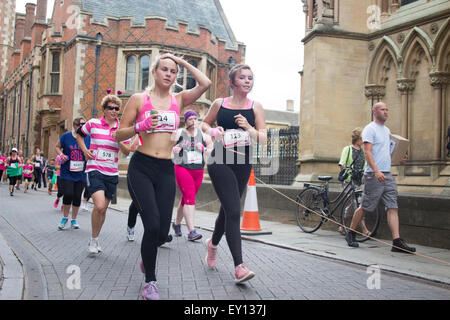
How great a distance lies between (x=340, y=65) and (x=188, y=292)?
8.12 meters

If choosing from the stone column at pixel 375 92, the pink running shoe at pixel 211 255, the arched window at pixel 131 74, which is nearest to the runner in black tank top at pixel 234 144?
the pink running shoe at pixel 211 255

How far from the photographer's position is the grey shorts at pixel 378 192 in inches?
255

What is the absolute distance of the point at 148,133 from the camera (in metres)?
4.04

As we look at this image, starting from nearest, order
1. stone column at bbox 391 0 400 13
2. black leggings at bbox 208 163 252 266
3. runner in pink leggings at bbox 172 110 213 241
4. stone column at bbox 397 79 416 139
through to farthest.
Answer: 1. black leggings at bbox 208 163 252 266
2. runner in pink leggings at bbox 172 110 213 241
3. stone column at bbox 397 79 416 139
4. stone column at bbox 391 0 400 13

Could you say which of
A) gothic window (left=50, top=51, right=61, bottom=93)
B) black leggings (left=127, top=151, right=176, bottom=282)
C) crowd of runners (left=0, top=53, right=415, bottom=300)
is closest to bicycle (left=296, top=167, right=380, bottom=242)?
crowd of runners (left=0, top=53, right=415, bottom=300)

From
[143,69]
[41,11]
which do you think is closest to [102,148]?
[143,69]

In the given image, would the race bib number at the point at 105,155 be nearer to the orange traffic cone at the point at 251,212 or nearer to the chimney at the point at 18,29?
the orange traffic cone at the point at 251,212

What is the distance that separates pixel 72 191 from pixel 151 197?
4.81 meters

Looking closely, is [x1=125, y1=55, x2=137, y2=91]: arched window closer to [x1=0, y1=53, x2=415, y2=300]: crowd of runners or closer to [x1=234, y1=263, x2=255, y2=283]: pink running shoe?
[x1=0, y1=53, x2=415, y2=300]: crowd of runners

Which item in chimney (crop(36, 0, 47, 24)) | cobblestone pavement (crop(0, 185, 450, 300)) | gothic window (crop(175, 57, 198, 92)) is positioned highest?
chimney (crop(36, 0, 47, 24))

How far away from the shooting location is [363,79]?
433 inches

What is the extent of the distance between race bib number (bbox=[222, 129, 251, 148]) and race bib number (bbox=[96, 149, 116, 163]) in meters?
2.17

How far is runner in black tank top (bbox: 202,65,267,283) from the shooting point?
14.1 ft

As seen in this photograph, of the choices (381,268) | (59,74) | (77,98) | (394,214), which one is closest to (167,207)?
(381,268)
